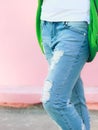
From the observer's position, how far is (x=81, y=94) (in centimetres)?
198

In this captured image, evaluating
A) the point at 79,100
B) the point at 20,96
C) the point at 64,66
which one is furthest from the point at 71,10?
the point at 20,96

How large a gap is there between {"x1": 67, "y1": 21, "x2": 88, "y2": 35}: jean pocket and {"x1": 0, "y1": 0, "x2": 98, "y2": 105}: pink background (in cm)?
146

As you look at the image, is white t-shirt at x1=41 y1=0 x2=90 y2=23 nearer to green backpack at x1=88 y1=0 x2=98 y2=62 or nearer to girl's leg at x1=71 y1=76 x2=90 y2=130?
green backpack at x1=88 y1=0 x2=98 y2=62

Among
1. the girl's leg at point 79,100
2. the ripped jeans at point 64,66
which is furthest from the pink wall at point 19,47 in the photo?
the ripped jeans at point 64,66

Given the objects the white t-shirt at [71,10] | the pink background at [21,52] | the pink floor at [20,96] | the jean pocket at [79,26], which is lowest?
the pink floor at [20,96]

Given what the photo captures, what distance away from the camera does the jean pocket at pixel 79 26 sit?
1702mm

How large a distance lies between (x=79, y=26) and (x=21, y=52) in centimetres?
155

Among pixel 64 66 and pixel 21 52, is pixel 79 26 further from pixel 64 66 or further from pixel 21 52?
pixel 21 52

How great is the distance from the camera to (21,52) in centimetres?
320

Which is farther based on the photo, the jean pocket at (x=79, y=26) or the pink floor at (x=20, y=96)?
the pink floor at (x=20, y=96)

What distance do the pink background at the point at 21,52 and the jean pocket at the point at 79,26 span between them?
4.78 ft

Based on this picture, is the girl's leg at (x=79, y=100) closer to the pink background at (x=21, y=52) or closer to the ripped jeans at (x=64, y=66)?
the ripped jeans at (x=64, y=66)

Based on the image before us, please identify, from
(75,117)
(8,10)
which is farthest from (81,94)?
(8,10)

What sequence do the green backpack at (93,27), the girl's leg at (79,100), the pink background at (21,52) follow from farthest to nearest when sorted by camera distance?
the pink background at (21,52), the girl's leg at (79,100), the green backpack at (93,27)
